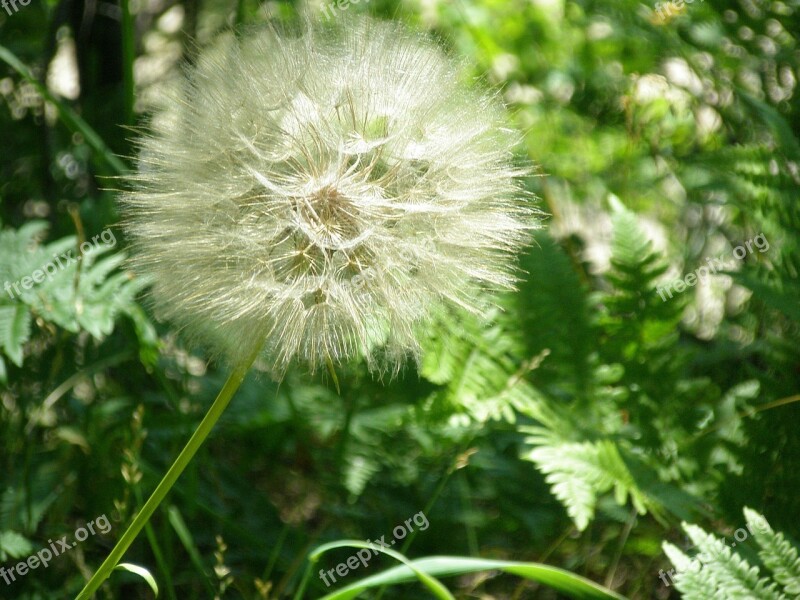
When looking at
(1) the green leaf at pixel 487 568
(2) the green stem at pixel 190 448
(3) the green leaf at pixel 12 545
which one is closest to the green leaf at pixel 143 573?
(2) the green stem at pixel 190 448

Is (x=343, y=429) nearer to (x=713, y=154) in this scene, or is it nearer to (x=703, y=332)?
(x=713, y=154)

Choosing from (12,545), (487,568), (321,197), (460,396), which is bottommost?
(460,396)

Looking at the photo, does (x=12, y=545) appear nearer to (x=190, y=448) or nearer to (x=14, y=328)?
(x=14, y=328)

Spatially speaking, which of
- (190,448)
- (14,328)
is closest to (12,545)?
(14,328)

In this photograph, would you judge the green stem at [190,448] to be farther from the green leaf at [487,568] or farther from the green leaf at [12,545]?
the green leaf at [12,545]

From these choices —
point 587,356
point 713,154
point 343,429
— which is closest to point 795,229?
point 713,154

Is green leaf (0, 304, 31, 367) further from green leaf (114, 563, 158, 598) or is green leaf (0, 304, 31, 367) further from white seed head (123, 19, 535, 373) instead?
green leaf (114, 563, 158, 598)
